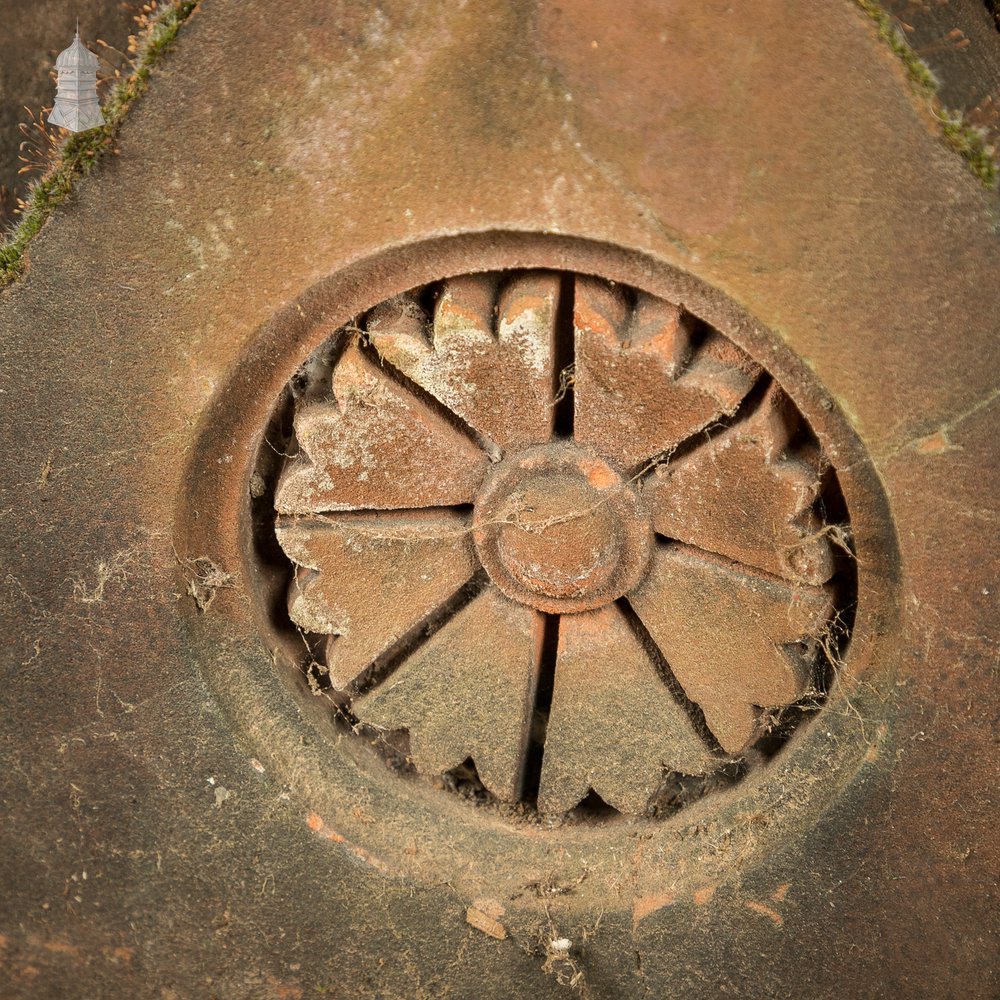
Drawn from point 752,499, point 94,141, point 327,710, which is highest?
point 94,141

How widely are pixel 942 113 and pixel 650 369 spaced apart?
44cm

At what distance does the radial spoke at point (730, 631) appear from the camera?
58.9 inches

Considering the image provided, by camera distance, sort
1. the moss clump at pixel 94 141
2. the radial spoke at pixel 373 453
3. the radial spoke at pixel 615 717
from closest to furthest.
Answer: the moss clump at pixel 94 141, the radial spoke at pixel 373 453, the radial spoke at pixel 615 717

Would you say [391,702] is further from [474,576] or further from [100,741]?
[100,741]

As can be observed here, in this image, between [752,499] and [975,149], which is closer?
[975,149]

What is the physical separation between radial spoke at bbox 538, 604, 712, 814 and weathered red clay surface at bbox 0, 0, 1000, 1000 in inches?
4.1

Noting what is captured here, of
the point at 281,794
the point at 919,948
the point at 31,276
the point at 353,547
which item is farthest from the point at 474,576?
the point at 919,948

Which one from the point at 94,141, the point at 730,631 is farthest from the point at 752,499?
the point at 94,141

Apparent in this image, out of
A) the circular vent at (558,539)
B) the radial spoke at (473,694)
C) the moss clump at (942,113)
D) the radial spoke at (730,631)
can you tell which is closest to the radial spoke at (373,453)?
the circular vent at (558,539)

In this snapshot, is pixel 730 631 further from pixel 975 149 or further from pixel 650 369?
pixel 975 149

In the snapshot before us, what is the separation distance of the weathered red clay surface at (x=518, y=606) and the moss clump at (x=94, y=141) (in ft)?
0.09

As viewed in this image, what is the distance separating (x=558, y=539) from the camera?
57.7 inches

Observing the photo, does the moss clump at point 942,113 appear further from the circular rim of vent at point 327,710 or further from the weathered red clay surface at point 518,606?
the circular rim of vent at point 327,710

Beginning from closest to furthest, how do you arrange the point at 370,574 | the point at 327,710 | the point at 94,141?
the point at 94,141
the point at 370,574
the point at 327,710
